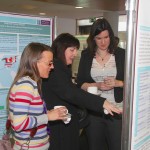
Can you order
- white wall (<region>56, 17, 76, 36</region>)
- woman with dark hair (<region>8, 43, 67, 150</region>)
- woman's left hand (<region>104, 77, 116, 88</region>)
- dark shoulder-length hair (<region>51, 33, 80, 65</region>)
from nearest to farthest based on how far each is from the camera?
woman with dark hair (<region>8, 43, 67, 150</region>), dark shoulder-length hair (<region>51, 33, 80, 65</region>), woman's left hand (<region>104, 77, 116, 88</region>), white wall (<region>56, 17, 76, 36</region>)

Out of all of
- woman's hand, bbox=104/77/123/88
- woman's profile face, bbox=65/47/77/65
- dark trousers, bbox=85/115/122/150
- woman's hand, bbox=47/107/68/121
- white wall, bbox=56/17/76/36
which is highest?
white wall, bbox=56/17/76/36

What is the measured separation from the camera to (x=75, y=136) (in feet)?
6.47

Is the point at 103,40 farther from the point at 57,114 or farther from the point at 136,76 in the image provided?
the point at 136,76

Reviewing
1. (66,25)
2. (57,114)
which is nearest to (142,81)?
(57,114)

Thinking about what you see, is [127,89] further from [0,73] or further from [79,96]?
[0,73]

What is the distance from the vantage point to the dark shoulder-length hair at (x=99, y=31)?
2.12 m

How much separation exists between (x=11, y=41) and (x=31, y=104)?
0.85m

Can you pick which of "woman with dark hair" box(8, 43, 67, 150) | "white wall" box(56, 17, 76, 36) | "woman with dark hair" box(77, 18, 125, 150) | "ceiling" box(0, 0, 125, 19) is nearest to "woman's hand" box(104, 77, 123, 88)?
"woman with dark hair" box(77, 18, 125, 150)

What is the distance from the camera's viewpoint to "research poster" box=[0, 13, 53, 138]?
2137mm

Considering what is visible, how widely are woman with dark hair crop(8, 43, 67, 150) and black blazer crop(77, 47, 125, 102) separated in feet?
1.99

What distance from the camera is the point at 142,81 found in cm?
120

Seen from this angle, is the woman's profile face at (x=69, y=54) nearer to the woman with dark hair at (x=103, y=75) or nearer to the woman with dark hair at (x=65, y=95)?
the woman with dark hair at (x=65, y=95)

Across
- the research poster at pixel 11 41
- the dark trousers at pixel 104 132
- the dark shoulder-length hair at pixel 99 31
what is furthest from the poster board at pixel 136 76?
the research poster at pixel 11 41

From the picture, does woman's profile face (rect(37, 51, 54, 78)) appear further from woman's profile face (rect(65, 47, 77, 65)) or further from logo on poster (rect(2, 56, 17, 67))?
logo on poster (rect(2, 56, 17, 67))
